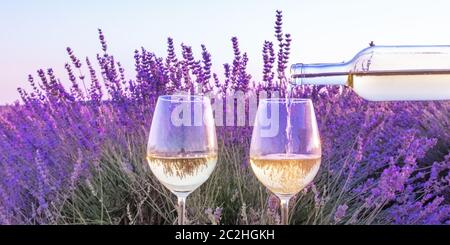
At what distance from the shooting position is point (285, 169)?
985 mm

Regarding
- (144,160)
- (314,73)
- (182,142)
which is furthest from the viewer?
(144,160)

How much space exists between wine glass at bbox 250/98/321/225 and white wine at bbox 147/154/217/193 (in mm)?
76

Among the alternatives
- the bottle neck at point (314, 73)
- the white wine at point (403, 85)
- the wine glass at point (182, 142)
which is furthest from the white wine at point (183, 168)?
the white wine at point (403, 85)

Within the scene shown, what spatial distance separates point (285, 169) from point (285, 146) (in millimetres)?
34

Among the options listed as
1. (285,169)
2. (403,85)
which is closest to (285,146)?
(285,169)

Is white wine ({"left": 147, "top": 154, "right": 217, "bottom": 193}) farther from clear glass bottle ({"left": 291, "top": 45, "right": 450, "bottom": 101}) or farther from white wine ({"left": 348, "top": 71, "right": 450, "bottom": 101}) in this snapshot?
white wine ({"left": 348, "top": 71, "right": 450, "bottom": 101})

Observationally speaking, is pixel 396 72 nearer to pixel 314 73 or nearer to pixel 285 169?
pixel 314 73

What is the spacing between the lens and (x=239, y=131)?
1.60 metres

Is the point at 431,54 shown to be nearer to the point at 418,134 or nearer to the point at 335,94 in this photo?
the point at 335,94

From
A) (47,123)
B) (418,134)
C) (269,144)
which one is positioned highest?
(269,144)

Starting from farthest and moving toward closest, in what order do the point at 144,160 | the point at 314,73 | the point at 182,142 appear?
1. the point at 144,160
2. the point at 314,73
3. the point at 182,142

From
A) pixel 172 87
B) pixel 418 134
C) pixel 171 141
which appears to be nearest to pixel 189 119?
pixel 171 141

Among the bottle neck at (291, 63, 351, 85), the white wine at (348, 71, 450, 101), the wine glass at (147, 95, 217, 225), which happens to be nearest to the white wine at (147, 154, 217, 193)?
the wine glass at (147, 95, 217, 225)
